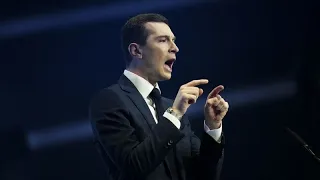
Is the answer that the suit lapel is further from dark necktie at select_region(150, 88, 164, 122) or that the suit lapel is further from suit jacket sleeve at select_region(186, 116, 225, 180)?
suit jacket sleeve at select_region(186, 116, 225, 180)

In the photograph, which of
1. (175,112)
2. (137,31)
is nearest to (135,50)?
(137,31)

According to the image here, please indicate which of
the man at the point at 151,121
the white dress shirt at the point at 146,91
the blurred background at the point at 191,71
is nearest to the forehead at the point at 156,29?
the man at the point at 151,121

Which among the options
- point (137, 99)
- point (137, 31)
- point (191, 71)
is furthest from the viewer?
point (191, 71)

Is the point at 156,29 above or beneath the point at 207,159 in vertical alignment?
above

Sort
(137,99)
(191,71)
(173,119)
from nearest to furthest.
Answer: (173,119)
(137,99)
(191,71)

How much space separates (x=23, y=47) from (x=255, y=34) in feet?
2.58

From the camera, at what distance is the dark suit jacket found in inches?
41.5

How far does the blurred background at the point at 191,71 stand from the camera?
162 centimetres

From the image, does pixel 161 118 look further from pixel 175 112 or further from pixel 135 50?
pixel 135 50

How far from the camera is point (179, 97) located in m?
1.09

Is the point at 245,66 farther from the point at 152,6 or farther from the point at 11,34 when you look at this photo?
the point at 11,34

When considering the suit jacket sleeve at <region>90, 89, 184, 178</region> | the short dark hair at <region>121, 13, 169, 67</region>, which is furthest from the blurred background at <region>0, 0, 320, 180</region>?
the suit jacket sleeve at <region>90, 89, 184, 178</region>

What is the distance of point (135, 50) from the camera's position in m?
1.27

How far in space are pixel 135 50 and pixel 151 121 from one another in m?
0.22
